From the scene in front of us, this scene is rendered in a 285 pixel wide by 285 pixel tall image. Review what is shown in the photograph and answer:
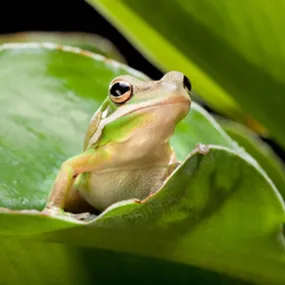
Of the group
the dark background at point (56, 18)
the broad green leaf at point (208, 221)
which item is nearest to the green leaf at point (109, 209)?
the broad green leaf at point (208, 221)

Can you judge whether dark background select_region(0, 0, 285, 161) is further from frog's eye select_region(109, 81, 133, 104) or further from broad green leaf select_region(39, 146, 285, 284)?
broad green leaf select_region(39, 146, 285, 284)

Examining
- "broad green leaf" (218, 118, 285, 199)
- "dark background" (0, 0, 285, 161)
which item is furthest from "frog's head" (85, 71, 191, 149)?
"dark background" (0, 0, 285, 161)

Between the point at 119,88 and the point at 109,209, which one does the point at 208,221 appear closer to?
the point at 109,209

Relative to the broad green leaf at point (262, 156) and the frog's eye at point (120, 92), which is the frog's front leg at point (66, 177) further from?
the broad green leaf at point (262, 156)

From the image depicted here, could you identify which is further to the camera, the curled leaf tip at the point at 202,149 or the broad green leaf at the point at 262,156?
the broad green leaf at the point at 262,156

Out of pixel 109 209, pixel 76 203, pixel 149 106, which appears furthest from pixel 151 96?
pixel 109 209

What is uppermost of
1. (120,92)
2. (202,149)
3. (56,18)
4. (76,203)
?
(202,149)
